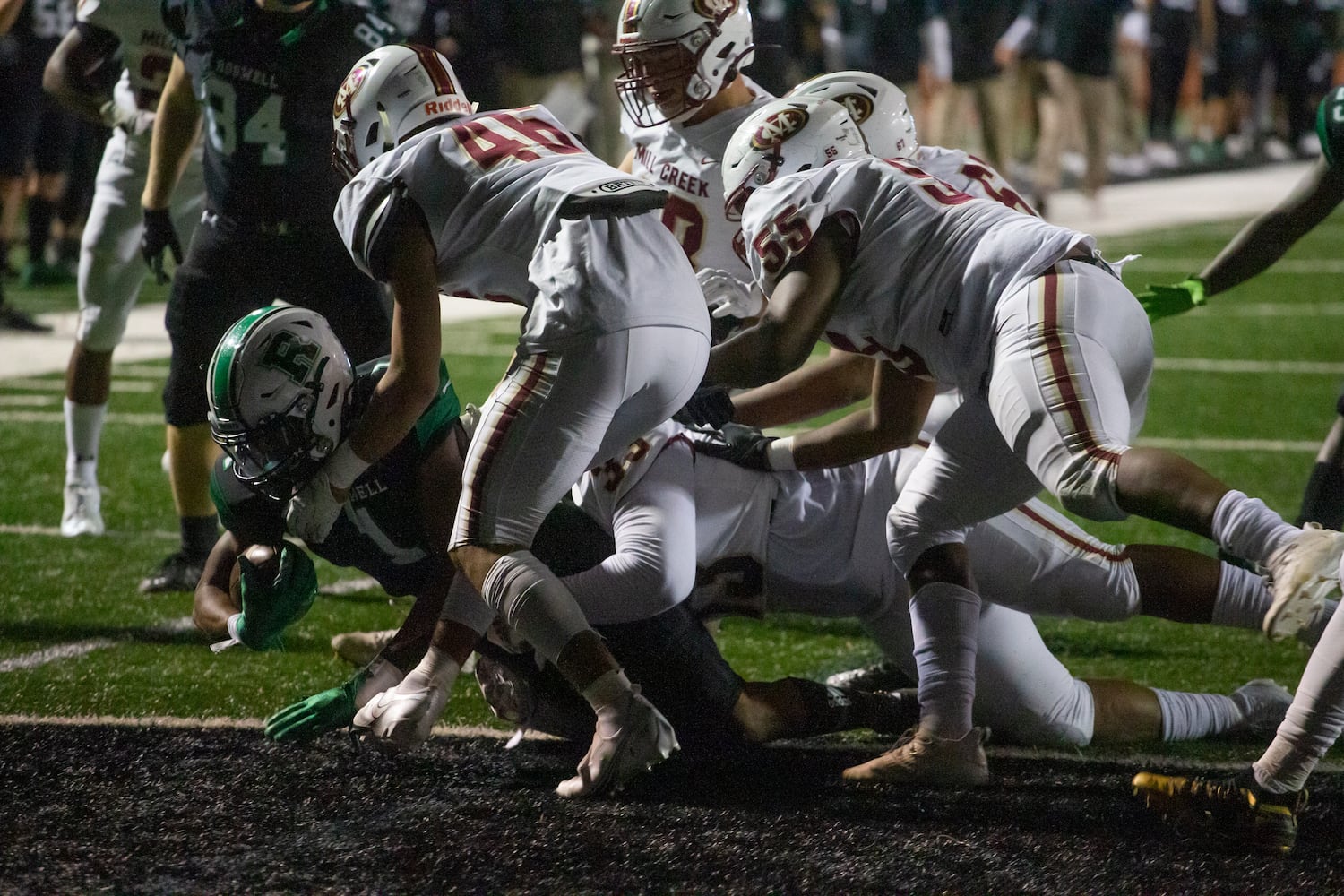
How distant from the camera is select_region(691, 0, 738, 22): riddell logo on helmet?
4.33 meters

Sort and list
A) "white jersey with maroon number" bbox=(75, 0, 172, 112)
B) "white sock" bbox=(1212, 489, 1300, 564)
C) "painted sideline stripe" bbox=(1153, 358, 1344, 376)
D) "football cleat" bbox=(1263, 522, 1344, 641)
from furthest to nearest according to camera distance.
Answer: "painted sideline stripe" bbox=(1153, 358, 1344, 376), "white jersey with maroon number" bbox=(75, 0, 172, 112), "white sock" bbox=(1212, 489, 1300, 564), "football cleat" bbox=(1263, 522, 1344, 641)

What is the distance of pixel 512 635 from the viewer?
10.6 ft

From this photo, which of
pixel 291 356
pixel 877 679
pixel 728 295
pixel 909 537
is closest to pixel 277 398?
pixel 291 356

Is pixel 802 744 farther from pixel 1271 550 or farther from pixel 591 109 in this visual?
pixel 591 109

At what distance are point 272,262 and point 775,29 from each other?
30.1ft

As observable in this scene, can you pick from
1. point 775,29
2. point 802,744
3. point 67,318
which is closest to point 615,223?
point 802,744

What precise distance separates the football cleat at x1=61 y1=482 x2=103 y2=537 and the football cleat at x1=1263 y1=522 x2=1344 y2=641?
3672 millimetres

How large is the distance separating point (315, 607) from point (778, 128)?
1.86m

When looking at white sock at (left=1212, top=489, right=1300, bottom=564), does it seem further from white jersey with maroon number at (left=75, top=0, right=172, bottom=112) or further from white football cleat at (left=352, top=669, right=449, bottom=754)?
white jersey with maroon number at (left=75, top=0, right=172, bottom=112)

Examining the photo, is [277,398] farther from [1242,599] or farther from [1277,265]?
[1277,265]

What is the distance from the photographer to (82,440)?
5266 mm

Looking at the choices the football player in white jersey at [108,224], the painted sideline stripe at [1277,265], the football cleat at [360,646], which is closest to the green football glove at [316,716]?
the football cleat at [360,646]

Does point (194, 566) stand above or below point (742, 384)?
below

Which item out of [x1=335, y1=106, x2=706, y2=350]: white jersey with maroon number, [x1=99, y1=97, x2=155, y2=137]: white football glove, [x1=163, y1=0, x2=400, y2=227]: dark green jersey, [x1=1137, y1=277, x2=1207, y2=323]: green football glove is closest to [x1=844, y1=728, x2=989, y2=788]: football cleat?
[x1=335, y1=106, x2=706, y2=350]: white jersey with maroon number
